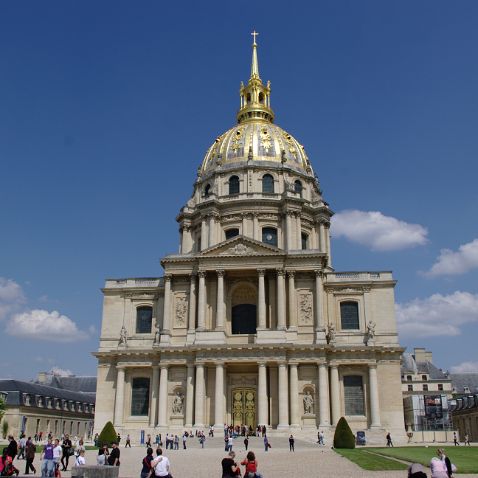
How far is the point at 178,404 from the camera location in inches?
1874

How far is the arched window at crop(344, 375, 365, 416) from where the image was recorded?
156 ft

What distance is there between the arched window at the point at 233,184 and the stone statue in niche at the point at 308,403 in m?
24.0

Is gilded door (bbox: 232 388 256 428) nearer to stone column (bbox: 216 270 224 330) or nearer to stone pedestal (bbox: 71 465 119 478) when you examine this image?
stone column (bbox: 216 270 224 330)

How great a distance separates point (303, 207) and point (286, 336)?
17.7m

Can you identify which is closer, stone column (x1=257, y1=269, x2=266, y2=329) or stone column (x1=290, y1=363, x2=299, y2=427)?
stone column (x1=290, y1=363, x2=299, y2=427)

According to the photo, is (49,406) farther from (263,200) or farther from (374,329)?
(374,329)

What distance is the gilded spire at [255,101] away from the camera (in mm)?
72062

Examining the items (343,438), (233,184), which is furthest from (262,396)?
(233,184)

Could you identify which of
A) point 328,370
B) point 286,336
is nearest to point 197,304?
point 286,336

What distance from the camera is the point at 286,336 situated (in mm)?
47344

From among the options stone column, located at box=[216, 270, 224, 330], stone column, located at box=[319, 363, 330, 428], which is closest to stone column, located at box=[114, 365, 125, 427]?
stone column, located at box=[216, 270, 224, 330]

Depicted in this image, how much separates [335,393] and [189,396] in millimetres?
11510

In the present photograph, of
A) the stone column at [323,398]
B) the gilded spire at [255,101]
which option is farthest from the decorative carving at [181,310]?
the gilded spire at [255,101]

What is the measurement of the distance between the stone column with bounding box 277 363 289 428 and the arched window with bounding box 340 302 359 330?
7.52m
